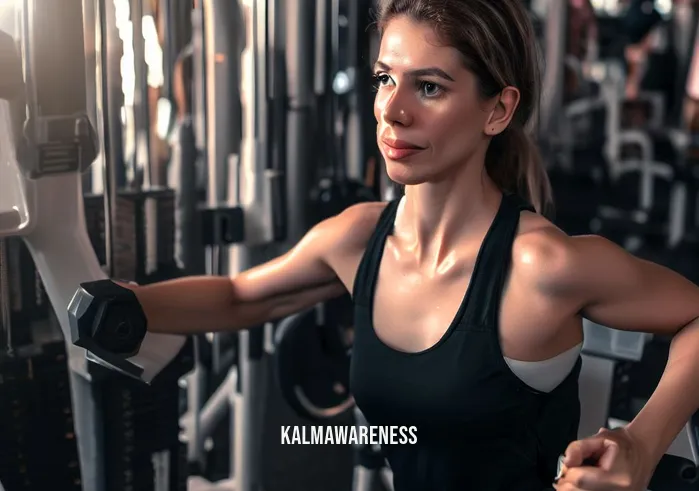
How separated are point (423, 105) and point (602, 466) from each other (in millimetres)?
373

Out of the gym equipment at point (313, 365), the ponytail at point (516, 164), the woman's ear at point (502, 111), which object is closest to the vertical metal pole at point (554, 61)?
the gym equipment at point (313, 365)

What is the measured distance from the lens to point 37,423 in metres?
0.96

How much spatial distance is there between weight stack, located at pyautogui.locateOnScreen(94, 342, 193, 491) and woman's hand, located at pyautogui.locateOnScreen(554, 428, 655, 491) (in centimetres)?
51

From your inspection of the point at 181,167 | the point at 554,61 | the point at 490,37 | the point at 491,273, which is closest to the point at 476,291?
the point at 491,273

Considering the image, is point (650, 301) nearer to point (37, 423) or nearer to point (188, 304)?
point (188, 304)

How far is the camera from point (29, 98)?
0.90 meters

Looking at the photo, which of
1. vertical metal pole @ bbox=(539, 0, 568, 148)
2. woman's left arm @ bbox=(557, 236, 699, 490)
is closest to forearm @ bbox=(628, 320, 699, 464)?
woman's left arm @ bbox=(557, 236, 699, 490)

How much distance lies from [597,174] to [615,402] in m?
3.17

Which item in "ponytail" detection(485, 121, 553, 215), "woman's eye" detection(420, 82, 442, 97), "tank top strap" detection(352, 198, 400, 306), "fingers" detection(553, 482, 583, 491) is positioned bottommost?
"fingers" detection(553, 482, 583, 491)

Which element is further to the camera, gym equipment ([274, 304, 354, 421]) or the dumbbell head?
gym equipment ([274, 304, 354, 421])

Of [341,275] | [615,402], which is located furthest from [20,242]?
[615,402]

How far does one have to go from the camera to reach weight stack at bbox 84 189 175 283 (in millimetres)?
989

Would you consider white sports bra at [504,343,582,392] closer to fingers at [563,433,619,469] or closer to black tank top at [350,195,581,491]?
black tank top at [350,195,581,491]

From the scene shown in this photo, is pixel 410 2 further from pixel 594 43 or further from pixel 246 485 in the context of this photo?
pixel 594 43
